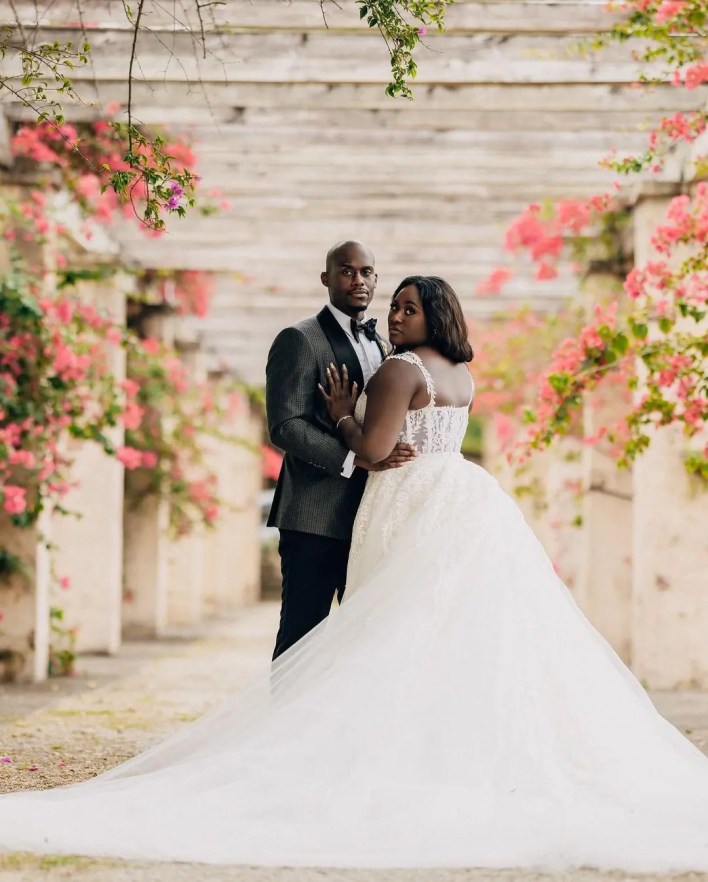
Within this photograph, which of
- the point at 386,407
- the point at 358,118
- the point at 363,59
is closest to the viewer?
the point at 386,407

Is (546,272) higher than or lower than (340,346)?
higher

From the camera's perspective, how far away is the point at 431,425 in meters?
4.81

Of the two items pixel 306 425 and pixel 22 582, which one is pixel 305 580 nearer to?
pixel 306 425

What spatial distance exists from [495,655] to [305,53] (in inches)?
148

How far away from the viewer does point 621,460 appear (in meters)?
6.51

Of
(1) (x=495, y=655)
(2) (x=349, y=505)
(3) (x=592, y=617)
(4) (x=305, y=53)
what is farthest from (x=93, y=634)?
(1) (x=495, y=655)

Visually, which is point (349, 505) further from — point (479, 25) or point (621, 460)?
point (479, 25)

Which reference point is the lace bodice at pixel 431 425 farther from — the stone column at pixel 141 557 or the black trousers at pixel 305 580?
the stone column at pixel 141 557

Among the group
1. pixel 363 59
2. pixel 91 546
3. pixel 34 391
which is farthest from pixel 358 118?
pixel 91 546

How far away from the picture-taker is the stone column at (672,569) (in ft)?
27.4

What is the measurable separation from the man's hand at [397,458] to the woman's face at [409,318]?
0.36 metres

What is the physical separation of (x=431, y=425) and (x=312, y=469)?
19.2 inches

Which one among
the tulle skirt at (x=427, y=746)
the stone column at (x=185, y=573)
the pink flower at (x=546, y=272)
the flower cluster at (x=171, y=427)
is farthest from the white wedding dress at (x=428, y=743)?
the stone column at (x=185, y=573)

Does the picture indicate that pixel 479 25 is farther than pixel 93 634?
No
